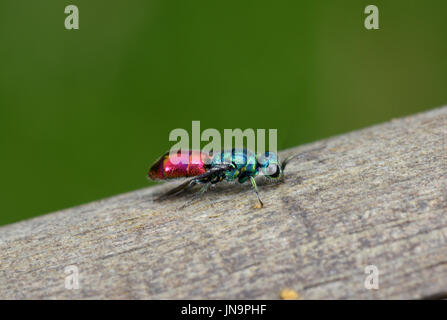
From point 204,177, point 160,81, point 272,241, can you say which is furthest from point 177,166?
point 160,81

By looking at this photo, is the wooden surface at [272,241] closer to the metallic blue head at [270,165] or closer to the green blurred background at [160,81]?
the metallic blue head at [270,165]

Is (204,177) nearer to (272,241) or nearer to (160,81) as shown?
(272,241)

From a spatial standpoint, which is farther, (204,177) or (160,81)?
(160,81)

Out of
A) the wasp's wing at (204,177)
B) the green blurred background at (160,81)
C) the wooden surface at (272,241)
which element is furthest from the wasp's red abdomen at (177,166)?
the green blurred background at (160,81)

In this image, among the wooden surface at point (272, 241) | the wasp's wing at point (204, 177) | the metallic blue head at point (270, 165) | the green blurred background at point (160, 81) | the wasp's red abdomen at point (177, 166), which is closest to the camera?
the wooden surface at point (272, 241)

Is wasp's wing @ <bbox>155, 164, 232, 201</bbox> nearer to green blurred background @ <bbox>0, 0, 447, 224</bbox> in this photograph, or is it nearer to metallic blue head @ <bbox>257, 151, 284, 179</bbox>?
metallic blue head @ <bbox>257, 151, 284, 179</bbox>
